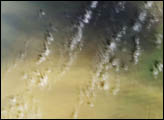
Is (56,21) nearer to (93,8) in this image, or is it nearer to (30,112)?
(93,8)

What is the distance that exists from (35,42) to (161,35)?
422mm

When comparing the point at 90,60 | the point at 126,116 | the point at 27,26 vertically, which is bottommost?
the point at 126,116

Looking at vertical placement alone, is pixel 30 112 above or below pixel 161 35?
below

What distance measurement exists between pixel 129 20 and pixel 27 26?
0.34 m

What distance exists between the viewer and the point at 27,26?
0.88 m

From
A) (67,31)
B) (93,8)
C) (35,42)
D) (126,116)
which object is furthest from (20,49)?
(126,116)

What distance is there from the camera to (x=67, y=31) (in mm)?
892

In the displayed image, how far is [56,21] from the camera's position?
0.89 meters

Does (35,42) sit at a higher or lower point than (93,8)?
lower

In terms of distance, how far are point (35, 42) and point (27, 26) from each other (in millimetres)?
60

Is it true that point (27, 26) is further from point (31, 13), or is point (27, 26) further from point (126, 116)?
point (126, 116)

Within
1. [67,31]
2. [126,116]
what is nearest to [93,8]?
[67,31]

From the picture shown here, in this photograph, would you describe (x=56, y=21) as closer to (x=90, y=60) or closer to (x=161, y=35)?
(x=90, y=60)

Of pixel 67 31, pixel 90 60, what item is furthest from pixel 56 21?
pixel 90 60
